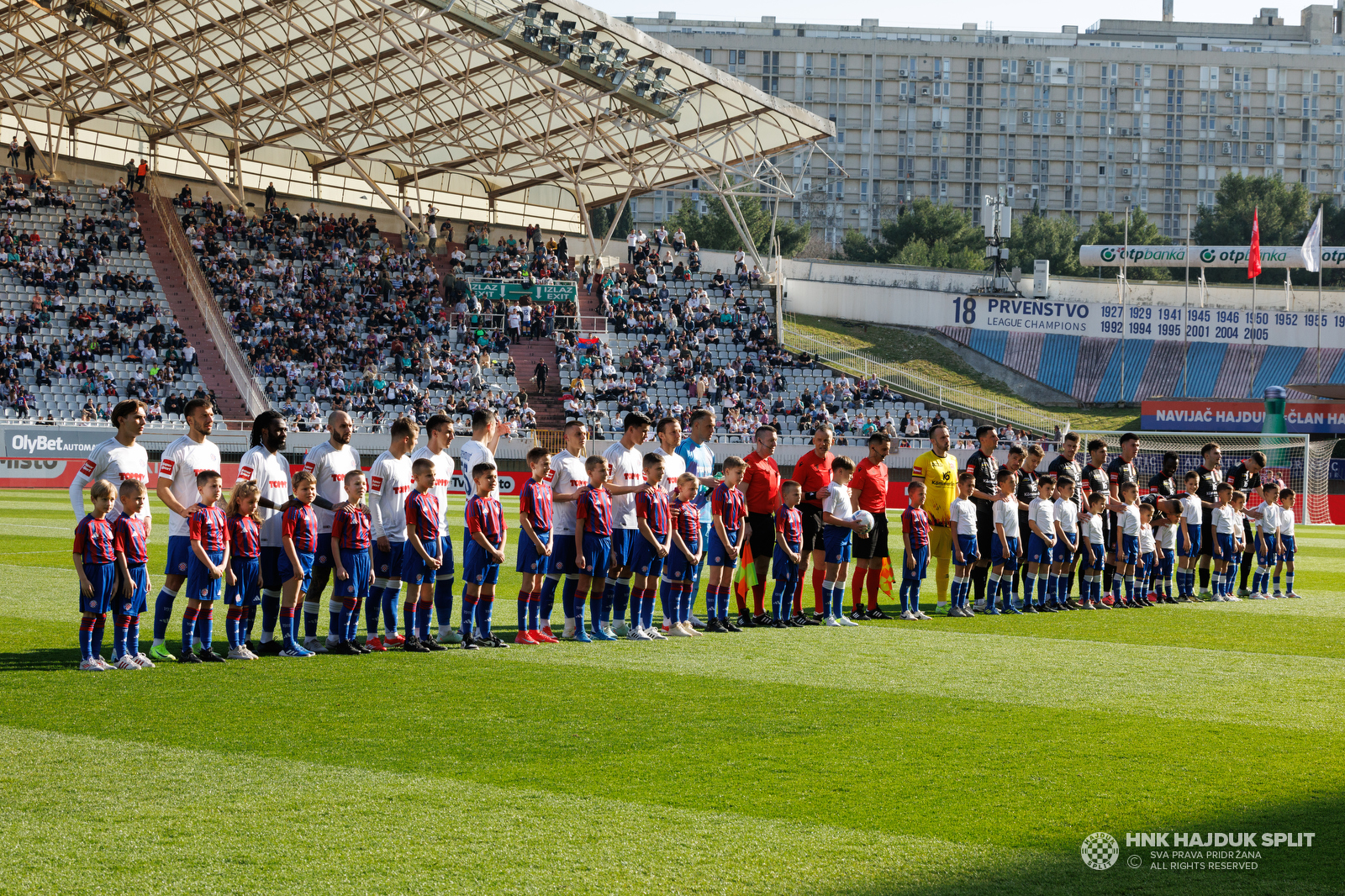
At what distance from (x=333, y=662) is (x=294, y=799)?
3.96 meters

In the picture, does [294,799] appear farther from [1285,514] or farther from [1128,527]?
[1285,514]

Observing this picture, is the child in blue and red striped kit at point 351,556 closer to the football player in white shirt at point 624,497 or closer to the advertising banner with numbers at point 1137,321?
the football player in white shirt at point 624,497

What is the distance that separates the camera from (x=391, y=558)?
10.7 meters

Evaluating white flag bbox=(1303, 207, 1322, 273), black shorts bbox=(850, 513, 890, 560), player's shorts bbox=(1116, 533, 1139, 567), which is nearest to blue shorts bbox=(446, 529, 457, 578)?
black shorts bbox=(850, 513, 890, 560)

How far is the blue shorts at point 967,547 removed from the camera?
13867 mm

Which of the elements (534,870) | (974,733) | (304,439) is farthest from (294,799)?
(304,439)

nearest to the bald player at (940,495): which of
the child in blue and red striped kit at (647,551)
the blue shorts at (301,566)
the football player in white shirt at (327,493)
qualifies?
the child in blue and red striped kit at (647,551)

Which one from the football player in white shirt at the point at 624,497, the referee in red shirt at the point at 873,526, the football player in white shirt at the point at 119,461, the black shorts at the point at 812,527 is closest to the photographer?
the football player in white shirt at the point at 119,461

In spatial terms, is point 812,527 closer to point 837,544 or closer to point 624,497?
point 837,544

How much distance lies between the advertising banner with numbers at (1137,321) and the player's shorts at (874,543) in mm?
41371

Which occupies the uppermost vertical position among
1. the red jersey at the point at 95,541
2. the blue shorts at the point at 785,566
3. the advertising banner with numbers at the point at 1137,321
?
the advertising banner with numbers at the point at 1137,321

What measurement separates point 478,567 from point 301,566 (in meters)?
1.39

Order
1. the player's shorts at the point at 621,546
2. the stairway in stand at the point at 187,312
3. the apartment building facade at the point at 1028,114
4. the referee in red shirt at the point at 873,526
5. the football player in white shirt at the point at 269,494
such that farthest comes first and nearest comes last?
the apartment building facade at the point at 1028,114
the stairway in stand at the point at 187,312
the referee in red shirt at the point at 873,526
the player's shorts at the point at 621,546
the football player in white shirt at the point at 269,494

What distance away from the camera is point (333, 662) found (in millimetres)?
9883
